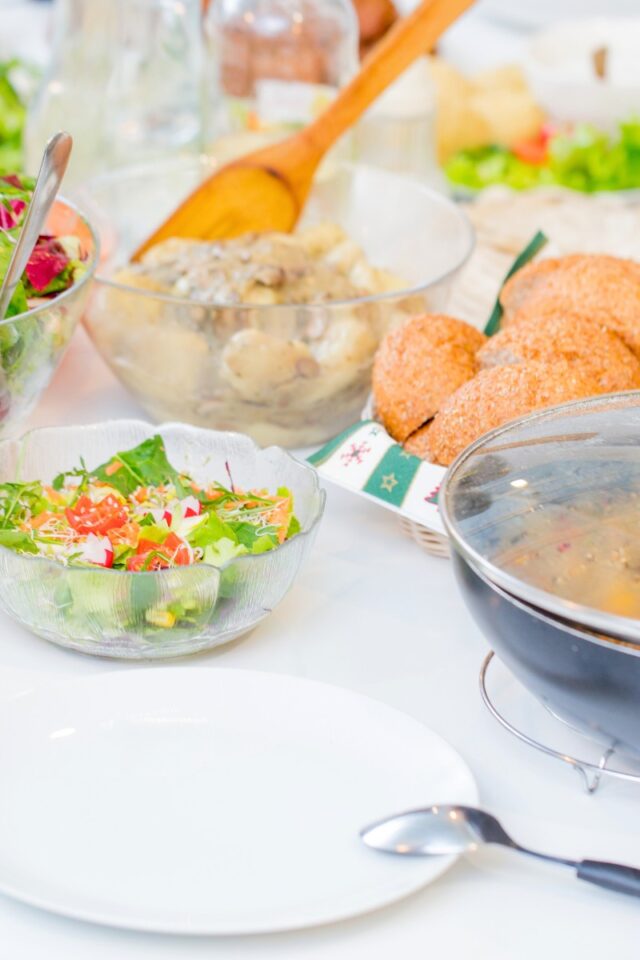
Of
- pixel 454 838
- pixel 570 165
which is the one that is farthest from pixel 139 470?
pixel 570 165

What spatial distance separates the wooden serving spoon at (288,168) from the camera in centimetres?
139

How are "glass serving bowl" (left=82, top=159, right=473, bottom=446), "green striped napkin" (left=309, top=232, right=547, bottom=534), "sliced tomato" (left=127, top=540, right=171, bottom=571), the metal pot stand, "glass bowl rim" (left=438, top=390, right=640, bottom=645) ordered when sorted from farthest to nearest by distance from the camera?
"glass serving bowl" (left=82, top=159, right=473, bottom=446)
"green striped napkin" (left=309, top=232, right=547, bottom=534)
"sliced tomato" (left=127, top=540, right=171, bottom=571)
the metal pot stand
"glass bowl rim" (left=438, top=390, right=640, bottom=645)

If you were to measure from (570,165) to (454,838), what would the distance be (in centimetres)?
178

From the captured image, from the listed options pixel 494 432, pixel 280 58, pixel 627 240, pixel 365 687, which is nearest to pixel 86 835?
pixel 365 687

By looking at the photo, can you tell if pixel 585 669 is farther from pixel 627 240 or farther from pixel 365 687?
pixel 627 240

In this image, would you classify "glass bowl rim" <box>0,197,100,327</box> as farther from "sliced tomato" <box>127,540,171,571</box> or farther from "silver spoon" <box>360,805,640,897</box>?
"silver spoon" <box>360,805,640,897</box>

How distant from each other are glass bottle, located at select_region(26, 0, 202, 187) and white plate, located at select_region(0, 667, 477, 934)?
3.60ft

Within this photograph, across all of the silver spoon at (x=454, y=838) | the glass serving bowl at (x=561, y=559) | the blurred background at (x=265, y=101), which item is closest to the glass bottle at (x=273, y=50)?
the blurred background at (x=265, y=101)

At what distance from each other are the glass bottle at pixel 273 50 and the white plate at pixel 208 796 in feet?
3.97

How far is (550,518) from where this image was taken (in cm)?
74

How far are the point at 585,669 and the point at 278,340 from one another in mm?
541

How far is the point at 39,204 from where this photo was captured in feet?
3.26

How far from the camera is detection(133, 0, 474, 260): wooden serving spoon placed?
1393 mm

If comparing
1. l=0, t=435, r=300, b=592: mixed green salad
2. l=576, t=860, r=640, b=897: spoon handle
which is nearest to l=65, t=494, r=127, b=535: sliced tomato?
l=0, t=435, r=300, b=592: mixed green salad
